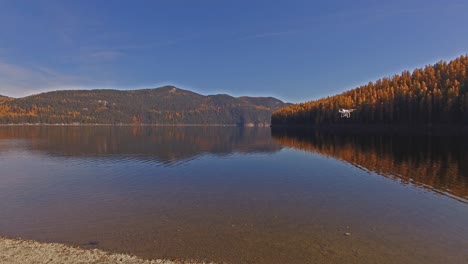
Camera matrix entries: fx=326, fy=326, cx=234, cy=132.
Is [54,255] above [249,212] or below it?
above

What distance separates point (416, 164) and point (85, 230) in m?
59.7

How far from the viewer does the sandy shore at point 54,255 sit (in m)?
19.7

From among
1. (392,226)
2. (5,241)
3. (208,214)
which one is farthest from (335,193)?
(5,241)

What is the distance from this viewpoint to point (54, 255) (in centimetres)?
2047

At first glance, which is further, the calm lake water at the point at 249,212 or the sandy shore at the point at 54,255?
the calm lake water at the point at 249,212

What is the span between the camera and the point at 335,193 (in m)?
41.4

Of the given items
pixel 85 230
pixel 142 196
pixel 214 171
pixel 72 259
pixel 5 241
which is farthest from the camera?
pixel 214 171

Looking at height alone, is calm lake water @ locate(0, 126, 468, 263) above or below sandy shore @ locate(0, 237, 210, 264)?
below

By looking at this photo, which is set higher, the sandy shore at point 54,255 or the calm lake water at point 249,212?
the sandy shore at point 54,255

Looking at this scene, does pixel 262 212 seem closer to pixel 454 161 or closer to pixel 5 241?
pixel 5 241

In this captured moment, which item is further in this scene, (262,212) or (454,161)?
(454,161)

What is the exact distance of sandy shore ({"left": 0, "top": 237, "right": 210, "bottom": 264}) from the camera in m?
19.7

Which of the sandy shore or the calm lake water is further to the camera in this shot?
the calm lake water

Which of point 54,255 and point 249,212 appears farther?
point 249,212
